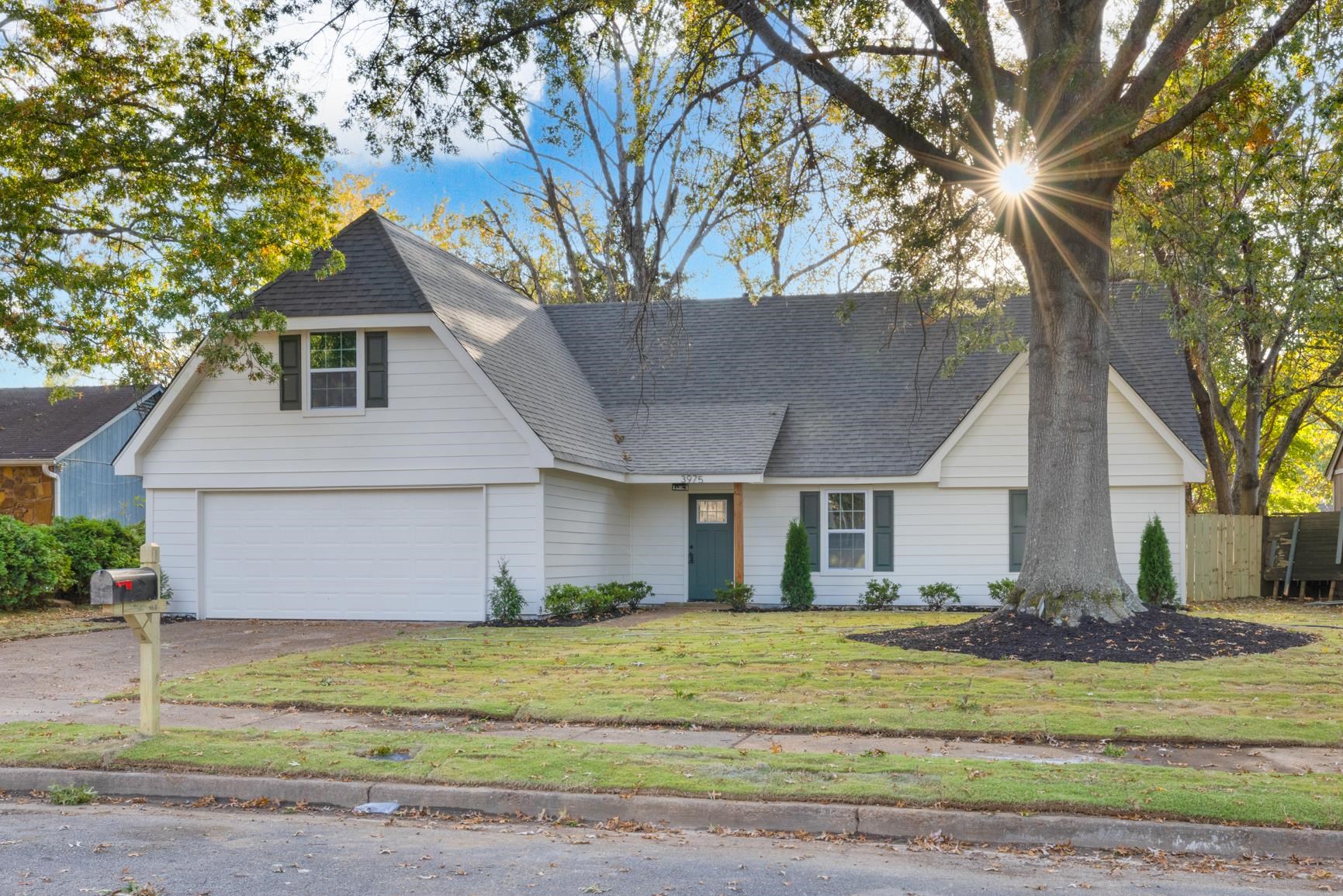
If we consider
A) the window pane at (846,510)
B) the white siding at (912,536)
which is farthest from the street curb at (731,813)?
the window pane at (846,510)

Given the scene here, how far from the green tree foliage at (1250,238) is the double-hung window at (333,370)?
12.3 meters

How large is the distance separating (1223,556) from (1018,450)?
6.27 metres

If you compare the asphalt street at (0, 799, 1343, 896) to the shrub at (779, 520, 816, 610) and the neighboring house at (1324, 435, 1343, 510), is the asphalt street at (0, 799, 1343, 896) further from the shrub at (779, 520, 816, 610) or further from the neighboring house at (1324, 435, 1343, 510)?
the neighboring house at (1324, 435, 1343, 510)

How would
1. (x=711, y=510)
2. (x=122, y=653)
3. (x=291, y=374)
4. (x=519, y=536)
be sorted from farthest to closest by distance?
(x=711, y=510), (x=291, y=374), (x=519, y=536), (x=122, y=653)

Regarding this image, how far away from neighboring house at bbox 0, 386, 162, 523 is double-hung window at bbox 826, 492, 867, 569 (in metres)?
19.1

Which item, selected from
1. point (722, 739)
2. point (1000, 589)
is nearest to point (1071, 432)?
point (1000, 589)

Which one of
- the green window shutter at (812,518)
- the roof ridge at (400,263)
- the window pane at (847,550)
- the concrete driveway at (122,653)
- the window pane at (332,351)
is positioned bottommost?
the concrete driveway at (122,653)

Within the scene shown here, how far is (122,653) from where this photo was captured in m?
14.5

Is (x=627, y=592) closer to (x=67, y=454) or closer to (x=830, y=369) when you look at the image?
(x=830, y=369)

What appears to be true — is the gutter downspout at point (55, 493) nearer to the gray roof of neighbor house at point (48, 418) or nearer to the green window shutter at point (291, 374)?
the gray roof of neighbor house at point (48, 418)

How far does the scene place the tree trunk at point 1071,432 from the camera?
45.4ft

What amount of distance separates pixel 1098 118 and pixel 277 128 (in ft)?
37.6

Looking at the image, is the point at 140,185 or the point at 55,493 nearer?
the point at 140,185

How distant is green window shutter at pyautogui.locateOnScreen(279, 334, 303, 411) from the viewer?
63.5 ft
